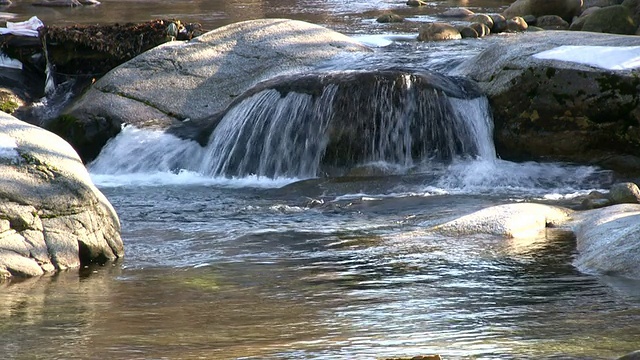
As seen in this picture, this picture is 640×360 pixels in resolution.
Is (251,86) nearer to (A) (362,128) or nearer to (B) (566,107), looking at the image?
(A) (362,128)

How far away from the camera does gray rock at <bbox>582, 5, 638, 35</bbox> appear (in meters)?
20.0

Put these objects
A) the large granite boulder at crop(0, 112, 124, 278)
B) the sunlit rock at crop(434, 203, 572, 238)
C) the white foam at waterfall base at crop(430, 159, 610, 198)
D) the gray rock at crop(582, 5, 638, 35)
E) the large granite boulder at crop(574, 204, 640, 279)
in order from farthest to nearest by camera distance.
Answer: the gray rock at crop(582, 5, 638, 35) → the white foam at waterfall base at crop(430, 159, 610, 198) → the sunlit rock at crop(434, 203, 572, 238) → the large granite boulder at crop(0, 112, 124, 278) → the large granite boulder at crop(574, 204, 640, 279)

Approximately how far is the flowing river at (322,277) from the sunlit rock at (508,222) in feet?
0.52

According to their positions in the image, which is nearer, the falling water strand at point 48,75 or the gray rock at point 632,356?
the gray rock at point 632,356

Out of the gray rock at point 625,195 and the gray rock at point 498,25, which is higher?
the gray rock at point 498,25

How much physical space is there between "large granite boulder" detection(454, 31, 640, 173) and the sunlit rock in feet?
9.85

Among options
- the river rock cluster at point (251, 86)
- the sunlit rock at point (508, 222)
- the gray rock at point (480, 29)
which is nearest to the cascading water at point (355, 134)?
the river rock cluster at point (251, 86)

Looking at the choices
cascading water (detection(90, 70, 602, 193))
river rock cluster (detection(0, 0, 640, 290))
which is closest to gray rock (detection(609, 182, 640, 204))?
river rock cluster (detection(0, 0, 640, 290))

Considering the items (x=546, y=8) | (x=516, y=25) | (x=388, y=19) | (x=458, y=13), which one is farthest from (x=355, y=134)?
(x=458, y=13)

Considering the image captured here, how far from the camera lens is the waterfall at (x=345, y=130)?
12.3m

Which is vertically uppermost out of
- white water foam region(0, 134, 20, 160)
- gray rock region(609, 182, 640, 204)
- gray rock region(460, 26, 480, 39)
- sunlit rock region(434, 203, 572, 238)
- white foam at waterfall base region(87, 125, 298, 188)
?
white water foam region(0, 134, 20, 160)

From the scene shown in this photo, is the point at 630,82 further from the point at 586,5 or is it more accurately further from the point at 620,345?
the point at 586,5

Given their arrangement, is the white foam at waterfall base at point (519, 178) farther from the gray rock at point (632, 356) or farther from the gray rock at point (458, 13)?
the gray rock at point (458, 13)

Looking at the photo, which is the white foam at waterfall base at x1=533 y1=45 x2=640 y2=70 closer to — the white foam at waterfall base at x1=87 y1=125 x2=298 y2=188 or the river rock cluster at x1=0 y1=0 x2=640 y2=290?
the river rock cluster at x1=0 y1=0 x2=640 y2=290
